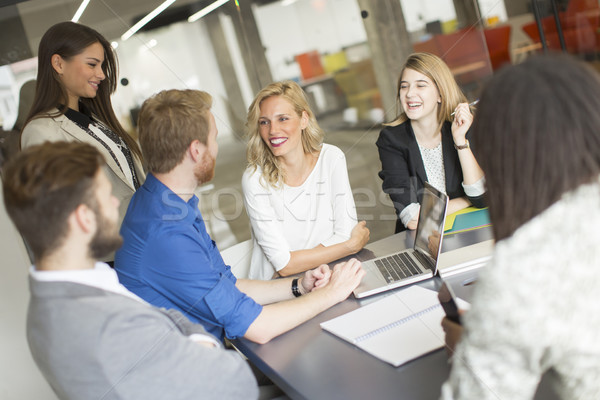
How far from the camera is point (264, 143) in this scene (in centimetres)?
251

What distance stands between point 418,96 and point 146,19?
247 cm

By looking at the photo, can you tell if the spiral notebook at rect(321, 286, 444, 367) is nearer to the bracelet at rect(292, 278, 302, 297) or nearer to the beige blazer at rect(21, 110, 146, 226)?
the bracelet at rect(292, 278, 302, 297)

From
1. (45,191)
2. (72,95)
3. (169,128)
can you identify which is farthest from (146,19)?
(45,191)

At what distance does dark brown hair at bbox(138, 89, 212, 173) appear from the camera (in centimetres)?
162

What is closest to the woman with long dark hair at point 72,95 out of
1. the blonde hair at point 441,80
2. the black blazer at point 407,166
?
the black blazer at point 407,166

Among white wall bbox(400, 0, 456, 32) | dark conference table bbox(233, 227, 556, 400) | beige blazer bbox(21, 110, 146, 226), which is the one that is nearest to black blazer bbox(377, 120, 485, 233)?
dark conference table bbox(233, 227, 556, 400)

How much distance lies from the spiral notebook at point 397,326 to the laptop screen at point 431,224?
17 centimetres

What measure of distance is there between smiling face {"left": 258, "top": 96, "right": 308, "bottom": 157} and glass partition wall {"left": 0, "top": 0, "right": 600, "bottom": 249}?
6.30 ft

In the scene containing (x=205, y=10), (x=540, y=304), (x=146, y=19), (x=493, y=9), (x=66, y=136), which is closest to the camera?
(x=540, y=304)

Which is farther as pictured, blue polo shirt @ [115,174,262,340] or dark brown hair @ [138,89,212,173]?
dark brown hair @ [138,89,212,173]

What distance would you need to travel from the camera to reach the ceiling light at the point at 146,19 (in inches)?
160

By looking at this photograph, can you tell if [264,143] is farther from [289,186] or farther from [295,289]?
[295,289]

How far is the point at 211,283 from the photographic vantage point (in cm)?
152

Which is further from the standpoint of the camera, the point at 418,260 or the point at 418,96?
the point at 418,96
